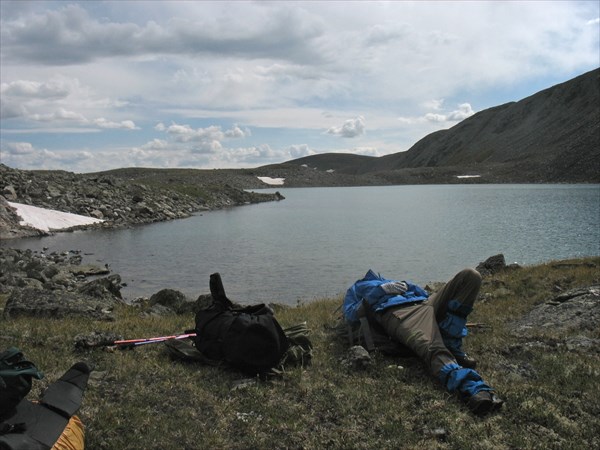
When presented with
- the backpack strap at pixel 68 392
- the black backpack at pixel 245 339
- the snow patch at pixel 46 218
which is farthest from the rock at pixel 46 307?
the snow patch at pixel 46 218

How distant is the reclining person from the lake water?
385 inches

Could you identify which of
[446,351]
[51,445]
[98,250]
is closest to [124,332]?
[51,445]

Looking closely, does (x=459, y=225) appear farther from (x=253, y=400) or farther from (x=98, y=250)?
(x=253, y=400)

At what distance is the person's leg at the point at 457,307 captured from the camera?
24.3ft

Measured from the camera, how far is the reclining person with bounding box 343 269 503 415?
6.39 m

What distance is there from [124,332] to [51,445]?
4971mm

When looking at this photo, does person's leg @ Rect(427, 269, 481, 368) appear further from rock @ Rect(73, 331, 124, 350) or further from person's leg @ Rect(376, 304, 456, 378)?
rock @ Rect(73, 331, 124, 350)

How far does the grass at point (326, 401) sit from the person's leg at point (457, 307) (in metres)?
0.54

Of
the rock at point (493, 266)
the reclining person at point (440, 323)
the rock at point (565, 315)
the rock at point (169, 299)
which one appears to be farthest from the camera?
the rock at point (493, 266)

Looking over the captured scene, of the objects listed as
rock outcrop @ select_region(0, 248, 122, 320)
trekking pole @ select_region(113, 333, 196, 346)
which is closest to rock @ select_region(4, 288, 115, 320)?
rock outcrop @ select_region(0, 248, 122, 320)

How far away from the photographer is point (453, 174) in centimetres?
17812

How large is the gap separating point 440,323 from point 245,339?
9.97 feet

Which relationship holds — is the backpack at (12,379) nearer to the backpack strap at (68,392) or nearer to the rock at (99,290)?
the backpack strap at (68,392)

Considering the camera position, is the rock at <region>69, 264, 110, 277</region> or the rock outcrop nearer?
the rock outcrop
